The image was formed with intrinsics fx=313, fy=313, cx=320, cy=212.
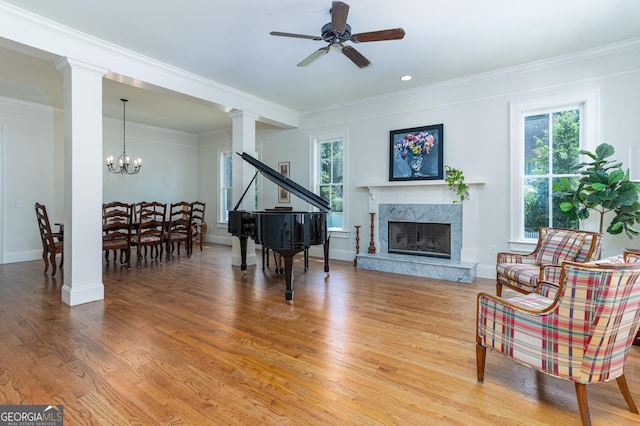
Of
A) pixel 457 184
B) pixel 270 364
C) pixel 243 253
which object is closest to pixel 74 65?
pixel 243 253

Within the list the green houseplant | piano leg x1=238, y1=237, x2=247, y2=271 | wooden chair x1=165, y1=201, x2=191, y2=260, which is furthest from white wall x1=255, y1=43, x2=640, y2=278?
wooden chair x1=165, y1=201, x2=191, y2=260

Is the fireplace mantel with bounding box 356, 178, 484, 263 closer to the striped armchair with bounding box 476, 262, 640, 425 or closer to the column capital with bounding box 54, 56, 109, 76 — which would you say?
the striped armchair with bounding box 476, 262, 640, 425

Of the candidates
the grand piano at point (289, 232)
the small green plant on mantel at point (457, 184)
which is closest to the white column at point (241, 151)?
the grand piano at point (289, 232)

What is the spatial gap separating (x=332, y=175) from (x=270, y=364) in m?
4.58

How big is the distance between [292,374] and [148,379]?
3.00ft

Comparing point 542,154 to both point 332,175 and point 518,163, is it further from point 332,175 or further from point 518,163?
point 332,175

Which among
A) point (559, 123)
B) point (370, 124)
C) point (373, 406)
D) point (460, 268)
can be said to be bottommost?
point (373, 406)

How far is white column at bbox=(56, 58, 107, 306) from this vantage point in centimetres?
338

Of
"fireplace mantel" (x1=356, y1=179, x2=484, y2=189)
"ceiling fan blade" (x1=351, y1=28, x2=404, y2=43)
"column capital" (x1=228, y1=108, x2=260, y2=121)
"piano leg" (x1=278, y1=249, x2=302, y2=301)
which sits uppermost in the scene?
"column capital" (x1=228, y1=108, x2=260, y2=121)

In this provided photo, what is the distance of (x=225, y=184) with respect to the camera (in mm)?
8352

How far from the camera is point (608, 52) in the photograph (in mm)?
3809

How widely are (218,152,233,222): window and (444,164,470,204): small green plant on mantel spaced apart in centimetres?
554

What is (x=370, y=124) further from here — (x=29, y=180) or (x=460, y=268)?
(x=29, y=180)

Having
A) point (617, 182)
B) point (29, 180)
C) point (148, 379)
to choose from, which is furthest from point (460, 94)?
point (29, 180)
